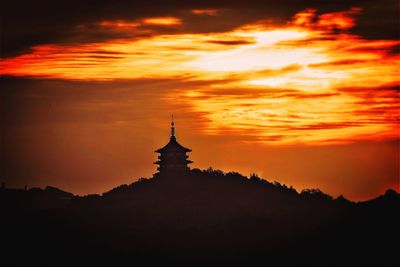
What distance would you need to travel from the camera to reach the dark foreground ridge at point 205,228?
111m

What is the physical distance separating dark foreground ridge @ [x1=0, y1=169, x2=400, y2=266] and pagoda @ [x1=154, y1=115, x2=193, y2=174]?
3.50ft

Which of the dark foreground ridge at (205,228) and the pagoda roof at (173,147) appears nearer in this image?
the dark foreground ridge at (205,228)

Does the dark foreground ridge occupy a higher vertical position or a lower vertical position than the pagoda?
lower

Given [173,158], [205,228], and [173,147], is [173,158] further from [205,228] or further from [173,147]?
[205,228]

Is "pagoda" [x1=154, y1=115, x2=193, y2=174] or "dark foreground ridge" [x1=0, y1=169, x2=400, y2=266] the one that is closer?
"dark foreground ridge" [x1=0, y1=169, x2=400, y2=266]

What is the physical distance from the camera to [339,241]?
11225cm

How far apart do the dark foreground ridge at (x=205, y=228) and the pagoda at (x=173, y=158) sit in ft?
3.50

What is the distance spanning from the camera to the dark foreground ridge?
111 m

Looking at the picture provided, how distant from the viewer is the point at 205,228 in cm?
11525

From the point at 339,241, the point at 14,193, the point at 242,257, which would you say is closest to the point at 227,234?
the point at 242,257

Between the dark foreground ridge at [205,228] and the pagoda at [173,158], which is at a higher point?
the pagoda at [173,158]

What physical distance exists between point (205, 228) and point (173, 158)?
7.54 meters

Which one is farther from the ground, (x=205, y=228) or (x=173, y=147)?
(x=173, y=147)

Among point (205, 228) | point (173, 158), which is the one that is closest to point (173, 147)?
point (173, 158)
